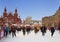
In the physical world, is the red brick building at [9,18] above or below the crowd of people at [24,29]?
above

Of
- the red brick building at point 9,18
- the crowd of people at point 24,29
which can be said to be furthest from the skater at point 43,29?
the red brick building at point 9,18

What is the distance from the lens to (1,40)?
18875 mm

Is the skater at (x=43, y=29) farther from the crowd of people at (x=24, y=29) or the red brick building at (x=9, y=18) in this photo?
the red brick building at (x=9, y=18)

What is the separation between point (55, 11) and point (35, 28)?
1.06 feet

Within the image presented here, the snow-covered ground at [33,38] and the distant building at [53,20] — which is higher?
the distant building at [53,20]

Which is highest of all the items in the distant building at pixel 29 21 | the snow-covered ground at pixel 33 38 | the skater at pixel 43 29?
the distant building at pixel 29 21

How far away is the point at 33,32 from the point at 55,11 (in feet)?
1.45

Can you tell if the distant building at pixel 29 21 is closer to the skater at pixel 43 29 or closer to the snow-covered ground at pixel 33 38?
the skater at pixel 43 29

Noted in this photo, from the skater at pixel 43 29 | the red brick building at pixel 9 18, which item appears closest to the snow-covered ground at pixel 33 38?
the skater at pixel 43 29

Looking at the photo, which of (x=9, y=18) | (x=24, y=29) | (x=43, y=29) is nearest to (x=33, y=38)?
(x=24, y=29)

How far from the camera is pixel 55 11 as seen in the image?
746 inches

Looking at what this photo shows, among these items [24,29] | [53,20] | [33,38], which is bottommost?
[33,38]

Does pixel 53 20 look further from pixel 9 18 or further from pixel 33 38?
pixel 9 18

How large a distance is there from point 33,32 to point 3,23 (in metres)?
0.44
